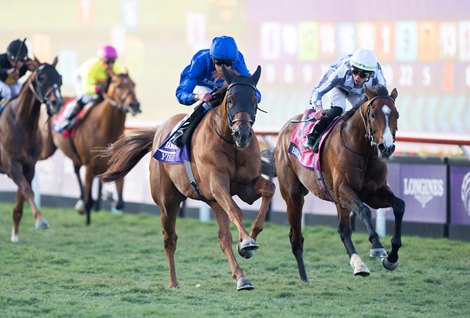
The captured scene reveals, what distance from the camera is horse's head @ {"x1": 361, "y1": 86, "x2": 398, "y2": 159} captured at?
284 inches

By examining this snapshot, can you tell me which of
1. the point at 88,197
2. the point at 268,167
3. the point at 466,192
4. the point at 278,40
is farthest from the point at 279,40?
the point at 268,167

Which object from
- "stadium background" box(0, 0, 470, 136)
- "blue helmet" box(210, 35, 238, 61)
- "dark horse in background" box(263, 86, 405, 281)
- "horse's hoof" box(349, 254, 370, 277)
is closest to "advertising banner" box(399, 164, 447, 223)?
"dark horse in background" box(263, 86, 405, 281)

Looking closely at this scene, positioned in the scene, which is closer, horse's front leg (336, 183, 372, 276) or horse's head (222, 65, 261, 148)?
horse's head (222, 65, 261, 148)

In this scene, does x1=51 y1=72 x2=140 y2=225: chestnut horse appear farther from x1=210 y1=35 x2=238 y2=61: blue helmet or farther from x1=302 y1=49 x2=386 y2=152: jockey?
x1=210 y1=35 x2=238 y2=61: blue helmet

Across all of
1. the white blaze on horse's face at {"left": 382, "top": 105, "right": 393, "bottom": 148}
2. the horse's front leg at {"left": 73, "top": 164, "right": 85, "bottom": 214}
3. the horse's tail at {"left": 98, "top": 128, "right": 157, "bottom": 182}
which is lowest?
the horse's front leg at {"left": 73, "top": 164, "right": 85, "bottom": 214}

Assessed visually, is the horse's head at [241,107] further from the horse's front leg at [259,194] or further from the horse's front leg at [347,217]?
the horse's front leg at [347,217]

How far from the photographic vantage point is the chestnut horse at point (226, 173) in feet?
22.9

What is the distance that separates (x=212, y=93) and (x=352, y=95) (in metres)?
1.25

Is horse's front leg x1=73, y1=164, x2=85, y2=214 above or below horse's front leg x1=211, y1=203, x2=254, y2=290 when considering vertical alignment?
below

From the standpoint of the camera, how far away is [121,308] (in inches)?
267

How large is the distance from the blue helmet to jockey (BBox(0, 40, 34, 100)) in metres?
4.09

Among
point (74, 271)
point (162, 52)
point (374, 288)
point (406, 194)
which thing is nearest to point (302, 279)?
point (374, 288)

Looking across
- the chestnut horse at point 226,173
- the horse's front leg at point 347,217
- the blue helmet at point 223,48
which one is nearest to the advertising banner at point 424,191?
the horse's front leg at point 347,217

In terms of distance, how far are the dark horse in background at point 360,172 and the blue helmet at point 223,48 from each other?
94cm
